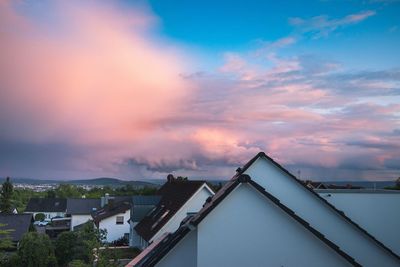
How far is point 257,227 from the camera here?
834 centimetres

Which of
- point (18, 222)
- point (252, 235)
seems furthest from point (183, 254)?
point (18, 222)

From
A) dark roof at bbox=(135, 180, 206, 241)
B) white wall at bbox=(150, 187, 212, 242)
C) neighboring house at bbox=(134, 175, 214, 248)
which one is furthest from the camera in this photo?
dark roof at bbox=(135, 180, 206, 241)

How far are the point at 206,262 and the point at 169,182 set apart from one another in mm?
33528

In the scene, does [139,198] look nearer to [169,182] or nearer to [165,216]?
[169,182]

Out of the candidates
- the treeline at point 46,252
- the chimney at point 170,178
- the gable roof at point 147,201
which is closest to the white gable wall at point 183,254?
the treeline at point 46,252

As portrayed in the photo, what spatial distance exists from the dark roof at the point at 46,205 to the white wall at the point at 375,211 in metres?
109

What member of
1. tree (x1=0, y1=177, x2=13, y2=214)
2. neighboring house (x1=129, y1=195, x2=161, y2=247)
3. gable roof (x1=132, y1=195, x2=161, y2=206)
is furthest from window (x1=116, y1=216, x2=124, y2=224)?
tree (x1=0, y1=177, x2=13, y2=214)

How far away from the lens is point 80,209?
86438 millimetres

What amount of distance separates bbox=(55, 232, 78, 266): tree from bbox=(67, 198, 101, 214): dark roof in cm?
5386

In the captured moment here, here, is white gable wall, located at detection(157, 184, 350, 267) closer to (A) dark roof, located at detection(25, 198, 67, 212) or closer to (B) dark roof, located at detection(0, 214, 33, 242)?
(B) dark roof, located at detection(0, 214, 33, 242)

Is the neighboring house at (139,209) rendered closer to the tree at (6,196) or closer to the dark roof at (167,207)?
the dark roof at (167,207)

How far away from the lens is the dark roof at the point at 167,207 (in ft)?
97.9

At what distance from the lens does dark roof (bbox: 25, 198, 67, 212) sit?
4365 inches

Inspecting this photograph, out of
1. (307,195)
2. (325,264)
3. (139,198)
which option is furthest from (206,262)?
(139,198)
